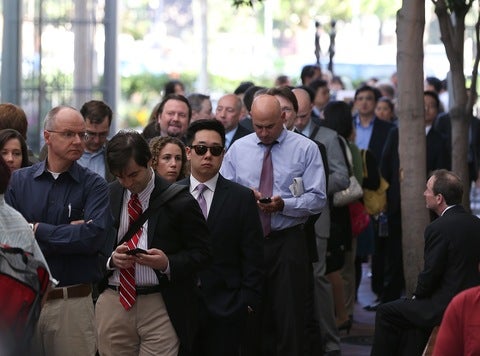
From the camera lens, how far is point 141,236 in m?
8.09

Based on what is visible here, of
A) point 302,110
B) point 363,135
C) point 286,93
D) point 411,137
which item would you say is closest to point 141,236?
point 286,93

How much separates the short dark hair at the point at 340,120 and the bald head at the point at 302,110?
2.21ft

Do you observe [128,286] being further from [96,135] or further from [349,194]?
[349,194]

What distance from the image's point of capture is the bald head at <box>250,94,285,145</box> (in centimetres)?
1020

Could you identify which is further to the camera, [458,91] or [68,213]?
[458,91]

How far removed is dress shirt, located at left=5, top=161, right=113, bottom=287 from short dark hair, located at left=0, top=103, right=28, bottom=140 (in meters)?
1.83

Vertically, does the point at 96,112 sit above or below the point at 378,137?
above

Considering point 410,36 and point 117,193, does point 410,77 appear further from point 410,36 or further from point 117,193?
point 117,193

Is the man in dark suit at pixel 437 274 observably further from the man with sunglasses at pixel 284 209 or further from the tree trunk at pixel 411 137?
the tree trunk at pixel 411 137

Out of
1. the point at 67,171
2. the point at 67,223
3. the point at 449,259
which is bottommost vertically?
the point at 449,259

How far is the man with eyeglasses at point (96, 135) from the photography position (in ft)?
35.0

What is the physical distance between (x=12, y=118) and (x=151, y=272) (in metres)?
2.60

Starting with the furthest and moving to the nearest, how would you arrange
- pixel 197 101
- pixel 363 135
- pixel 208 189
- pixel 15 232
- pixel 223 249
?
pixel 363 135 < pixel 197 101 < pixel 208 189 < pixel 223 249 < pixel 15 232

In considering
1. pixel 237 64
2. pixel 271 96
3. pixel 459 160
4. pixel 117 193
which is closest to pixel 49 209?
pixel 117 193
